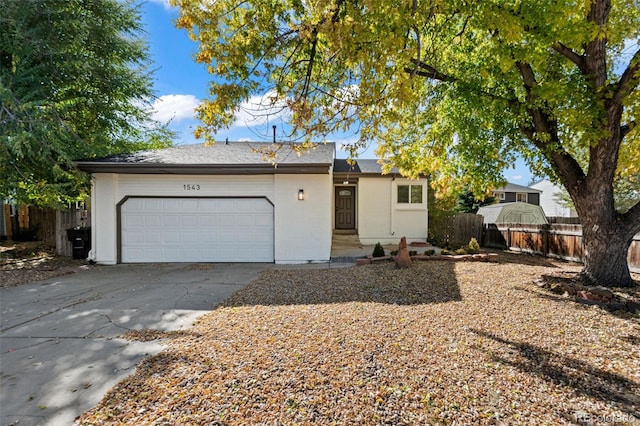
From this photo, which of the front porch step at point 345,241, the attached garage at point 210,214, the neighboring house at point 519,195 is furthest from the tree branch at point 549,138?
the neighboring house at point 519,195

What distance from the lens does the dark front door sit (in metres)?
14.3

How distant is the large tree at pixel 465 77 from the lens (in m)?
4.77

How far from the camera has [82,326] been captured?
451 cm

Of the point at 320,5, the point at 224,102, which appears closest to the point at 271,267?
the point at 224,102

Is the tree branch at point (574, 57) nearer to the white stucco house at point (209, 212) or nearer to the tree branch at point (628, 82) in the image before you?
the tree branch at point (628, 82)

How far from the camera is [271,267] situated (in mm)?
9008

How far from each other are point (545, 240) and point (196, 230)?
11640 millimetres

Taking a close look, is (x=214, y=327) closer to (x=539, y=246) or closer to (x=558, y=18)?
(x=558, y=18)

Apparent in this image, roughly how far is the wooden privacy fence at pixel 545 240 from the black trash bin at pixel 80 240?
15235mm

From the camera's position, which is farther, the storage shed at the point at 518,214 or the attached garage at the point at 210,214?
the storage shed at the point at 518,214

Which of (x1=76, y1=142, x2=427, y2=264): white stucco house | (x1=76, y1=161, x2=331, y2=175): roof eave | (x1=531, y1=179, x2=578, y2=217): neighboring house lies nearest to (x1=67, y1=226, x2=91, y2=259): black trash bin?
(x1=76, y1=142, x2=427, y2=264): white stucco house

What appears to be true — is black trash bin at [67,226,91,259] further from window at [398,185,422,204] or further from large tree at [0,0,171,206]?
window at [398,185,422,204]

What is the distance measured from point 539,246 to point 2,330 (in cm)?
1394

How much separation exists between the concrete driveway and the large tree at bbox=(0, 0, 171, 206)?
11.5 ft
